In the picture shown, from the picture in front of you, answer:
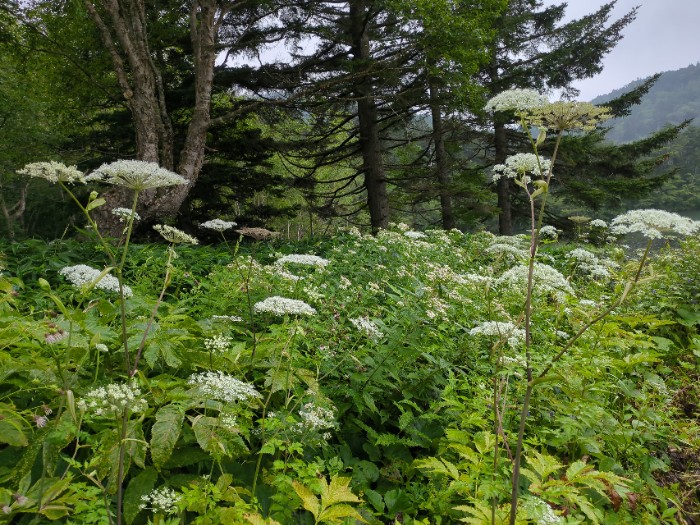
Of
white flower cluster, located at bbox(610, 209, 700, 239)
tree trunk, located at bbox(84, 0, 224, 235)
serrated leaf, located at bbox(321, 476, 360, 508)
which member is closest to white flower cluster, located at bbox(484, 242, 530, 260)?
white flower cluster, located at bbox(610, 209, 700, 239)

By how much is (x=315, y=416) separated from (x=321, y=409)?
0.09 metres

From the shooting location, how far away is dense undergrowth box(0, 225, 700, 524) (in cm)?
155

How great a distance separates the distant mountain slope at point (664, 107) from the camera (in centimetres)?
14400

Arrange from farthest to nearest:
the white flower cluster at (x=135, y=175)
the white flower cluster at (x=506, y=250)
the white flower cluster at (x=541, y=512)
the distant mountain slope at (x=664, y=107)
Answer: the distant mountain slope at (x=664, y=107), the white flower cluster at (x=506, y=250), the white flower cluster at (x=135, y=175), the white flower cluster at (x=541, y=512)

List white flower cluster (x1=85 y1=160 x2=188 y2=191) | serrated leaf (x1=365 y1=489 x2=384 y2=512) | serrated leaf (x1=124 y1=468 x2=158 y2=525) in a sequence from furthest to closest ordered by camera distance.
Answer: serrated leaf (x1=365 y1=489 x2=384 y2=512), white flower cluster (x1=85 y1=160 x2=188 y2=191), serrated leaf (x1=124 y1=468 x2=158 y2=525)

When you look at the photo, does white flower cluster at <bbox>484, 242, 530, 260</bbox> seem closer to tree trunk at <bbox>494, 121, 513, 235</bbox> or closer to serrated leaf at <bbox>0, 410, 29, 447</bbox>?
serrated leaf at <bbox>0, 410, 29, 447</bbox>

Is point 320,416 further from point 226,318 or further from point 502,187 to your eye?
point 502,187

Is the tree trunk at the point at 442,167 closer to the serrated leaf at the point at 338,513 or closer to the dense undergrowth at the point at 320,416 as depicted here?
the dense undergrowth at the point at 320,416

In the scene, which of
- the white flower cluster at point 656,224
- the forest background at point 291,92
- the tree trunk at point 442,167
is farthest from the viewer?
the tree trunk at point 442,167

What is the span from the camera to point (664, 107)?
164125 mm

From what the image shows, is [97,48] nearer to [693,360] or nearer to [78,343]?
[78,343]

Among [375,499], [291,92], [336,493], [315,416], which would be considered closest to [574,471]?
[375,499]

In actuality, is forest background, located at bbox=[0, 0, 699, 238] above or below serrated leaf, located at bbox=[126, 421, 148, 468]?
above

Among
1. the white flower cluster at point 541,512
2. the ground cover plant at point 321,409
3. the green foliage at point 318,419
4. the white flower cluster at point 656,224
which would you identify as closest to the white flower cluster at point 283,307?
the ground cover plant at point 321,409
